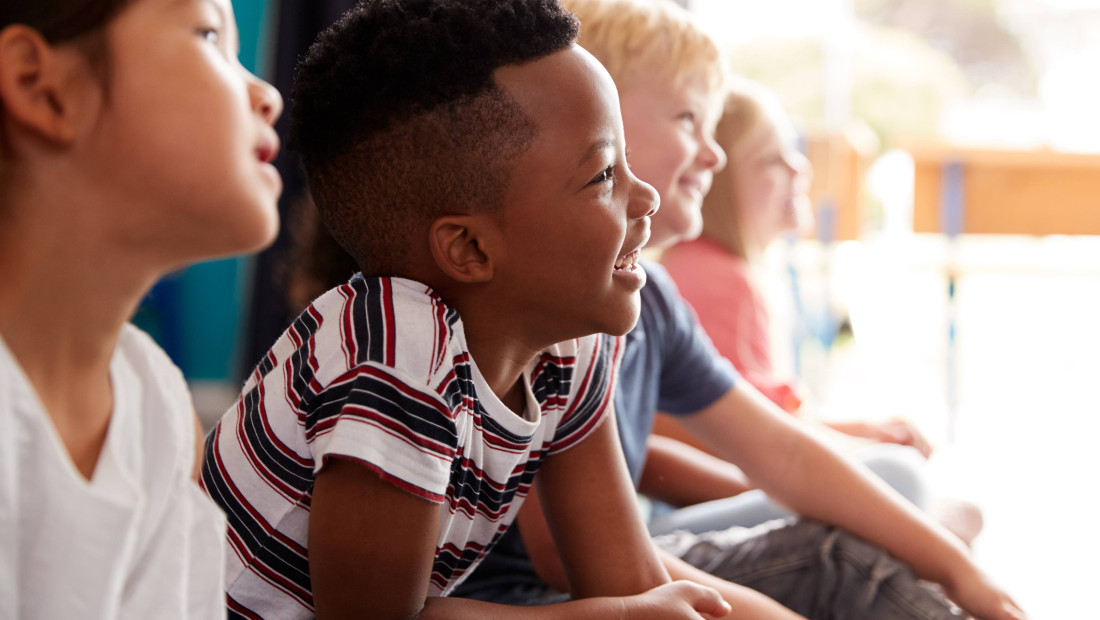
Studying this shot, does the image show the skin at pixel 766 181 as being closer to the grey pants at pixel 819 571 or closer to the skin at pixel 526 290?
the grey pants at pixel 819 571

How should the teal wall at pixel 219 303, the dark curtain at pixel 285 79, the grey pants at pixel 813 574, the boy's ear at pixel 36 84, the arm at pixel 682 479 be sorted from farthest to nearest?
the teal wall at pixel 219 303 < the dark curtain at pixel 285 79 < the arm at pixel 682 479 < the grey pants at pixel 813 574 < the boy's ear at pixel 36 84

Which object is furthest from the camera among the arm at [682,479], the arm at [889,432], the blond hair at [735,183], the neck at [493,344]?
the blond hair at [735,183]

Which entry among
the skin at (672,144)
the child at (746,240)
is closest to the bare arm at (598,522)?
the skin at (672,144)

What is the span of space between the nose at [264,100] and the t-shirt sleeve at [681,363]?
1.82 ft

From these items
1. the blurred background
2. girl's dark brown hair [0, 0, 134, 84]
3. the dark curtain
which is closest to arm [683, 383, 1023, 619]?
the blurred background

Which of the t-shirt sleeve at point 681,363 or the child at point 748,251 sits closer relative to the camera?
the t-shirt sleeve at point 681,363

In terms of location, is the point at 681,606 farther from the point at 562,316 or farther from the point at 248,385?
the point at 248,385

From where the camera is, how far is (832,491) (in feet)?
3.14

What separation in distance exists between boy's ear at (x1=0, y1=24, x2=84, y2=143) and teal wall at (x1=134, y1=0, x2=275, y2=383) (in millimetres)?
2188

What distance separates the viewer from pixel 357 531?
56cm

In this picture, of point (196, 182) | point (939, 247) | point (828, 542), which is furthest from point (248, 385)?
point (939, 247)

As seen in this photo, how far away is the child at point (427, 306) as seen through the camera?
1.86ft

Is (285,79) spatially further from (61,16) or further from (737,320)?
(61,16)

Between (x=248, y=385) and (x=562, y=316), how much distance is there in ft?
0.69
